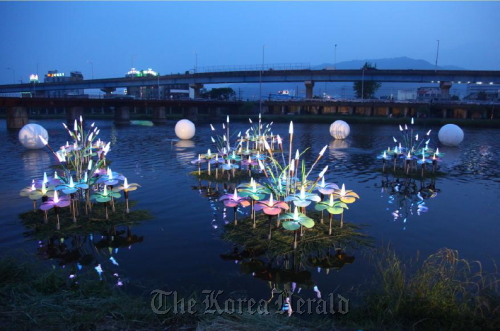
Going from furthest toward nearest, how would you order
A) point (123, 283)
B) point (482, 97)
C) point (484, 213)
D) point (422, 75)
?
point (482, 97) → point (422, 75) → point (484, 213) → point (123, 283)

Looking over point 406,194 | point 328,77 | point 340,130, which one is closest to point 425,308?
point 406,194

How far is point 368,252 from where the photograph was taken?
9.35 m

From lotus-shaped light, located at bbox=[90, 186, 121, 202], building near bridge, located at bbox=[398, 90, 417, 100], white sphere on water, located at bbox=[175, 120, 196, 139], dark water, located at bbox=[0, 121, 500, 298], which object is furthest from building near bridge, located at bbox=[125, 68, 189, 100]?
lotus-shaped light, located at bbox=[90, 186, 121, 202]

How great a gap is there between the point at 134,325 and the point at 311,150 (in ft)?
78.9

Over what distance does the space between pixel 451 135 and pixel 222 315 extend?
29.3 meters

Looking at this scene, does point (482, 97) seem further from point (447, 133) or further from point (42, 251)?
point (42, 251)

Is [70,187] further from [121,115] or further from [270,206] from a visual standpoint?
[121,115]

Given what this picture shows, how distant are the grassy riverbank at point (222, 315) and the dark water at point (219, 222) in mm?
1460

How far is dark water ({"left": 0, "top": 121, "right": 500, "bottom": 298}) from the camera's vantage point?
820 centimetres

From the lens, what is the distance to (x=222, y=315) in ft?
18.4

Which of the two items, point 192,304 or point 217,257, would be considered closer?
point 192,304

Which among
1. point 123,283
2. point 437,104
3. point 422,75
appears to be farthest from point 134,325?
point 422,75

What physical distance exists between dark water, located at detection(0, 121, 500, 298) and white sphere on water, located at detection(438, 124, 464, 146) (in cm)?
698

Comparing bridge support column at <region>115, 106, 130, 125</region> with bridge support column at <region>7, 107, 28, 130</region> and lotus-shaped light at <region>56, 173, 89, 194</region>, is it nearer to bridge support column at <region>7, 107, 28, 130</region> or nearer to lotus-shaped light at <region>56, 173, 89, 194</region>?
bridge support column at <region>7, 107, 28, 130</region>
